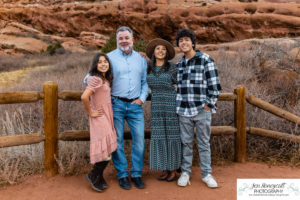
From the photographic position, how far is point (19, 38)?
2758 cm

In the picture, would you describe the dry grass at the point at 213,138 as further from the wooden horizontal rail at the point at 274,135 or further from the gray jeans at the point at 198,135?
the gray jeans at the point at 198,135

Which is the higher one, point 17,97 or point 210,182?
point 17,97

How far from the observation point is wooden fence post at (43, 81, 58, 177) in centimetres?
357

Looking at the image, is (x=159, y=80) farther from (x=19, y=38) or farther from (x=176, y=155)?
(x=19, y=38)

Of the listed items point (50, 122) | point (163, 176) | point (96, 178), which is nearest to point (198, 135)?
point (163, 176)

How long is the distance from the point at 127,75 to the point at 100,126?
0.75 metres

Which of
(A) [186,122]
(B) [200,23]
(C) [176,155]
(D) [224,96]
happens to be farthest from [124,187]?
(B) [200,23]

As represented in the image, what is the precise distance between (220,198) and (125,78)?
185 cm

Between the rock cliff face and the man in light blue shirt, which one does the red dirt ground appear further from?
the rock cliff face

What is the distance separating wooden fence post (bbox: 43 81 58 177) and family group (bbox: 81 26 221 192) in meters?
0.67

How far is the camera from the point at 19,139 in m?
3.39

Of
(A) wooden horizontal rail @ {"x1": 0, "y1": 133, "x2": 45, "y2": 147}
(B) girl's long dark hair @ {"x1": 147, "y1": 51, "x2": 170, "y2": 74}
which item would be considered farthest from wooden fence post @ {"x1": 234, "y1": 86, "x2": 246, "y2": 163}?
(A) wooden horizontal rail @ {"x1": 0, "y1": 133, "x2": 45, "y2": 147}

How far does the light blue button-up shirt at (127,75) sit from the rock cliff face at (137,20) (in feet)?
59.7

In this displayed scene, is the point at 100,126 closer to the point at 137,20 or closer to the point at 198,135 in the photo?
the point at 198,135
